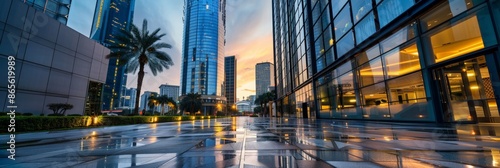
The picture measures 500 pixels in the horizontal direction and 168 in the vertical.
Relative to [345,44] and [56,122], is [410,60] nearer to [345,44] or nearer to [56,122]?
[345,44]

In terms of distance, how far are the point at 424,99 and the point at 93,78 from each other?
109ft

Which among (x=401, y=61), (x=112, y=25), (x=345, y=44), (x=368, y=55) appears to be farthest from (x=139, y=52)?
(x=112, y=25)

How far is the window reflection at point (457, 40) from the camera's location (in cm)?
843

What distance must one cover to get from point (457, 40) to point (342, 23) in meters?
10.2

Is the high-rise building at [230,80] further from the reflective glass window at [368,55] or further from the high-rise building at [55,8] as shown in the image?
the reflective glass window at [368,55]

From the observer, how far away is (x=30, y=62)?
16875 mm

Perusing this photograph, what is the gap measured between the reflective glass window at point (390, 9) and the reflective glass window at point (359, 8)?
1328 millimetres

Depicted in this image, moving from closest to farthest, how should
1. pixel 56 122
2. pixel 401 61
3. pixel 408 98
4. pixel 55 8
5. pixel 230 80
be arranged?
pixel 408 98 → pixel 401 61 → pixel 56 122 → pixel 55 8 → pixel 230 80

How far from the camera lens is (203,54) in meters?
130

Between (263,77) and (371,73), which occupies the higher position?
(263,77)

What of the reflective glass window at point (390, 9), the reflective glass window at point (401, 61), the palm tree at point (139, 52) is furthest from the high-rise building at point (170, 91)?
the reflective glass window at point (401, 61)

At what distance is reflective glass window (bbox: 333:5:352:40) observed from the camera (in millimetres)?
17609

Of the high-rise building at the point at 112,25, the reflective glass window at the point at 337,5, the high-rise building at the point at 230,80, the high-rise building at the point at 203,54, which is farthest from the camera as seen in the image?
the high-rise building at the point at 230,80

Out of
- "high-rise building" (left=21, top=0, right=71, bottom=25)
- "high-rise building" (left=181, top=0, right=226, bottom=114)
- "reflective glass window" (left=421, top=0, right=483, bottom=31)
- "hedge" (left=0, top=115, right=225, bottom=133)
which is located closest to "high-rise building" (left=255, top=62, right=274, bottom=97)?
"high-rise building" (left=181, top=0, right=226, bottom=114)
